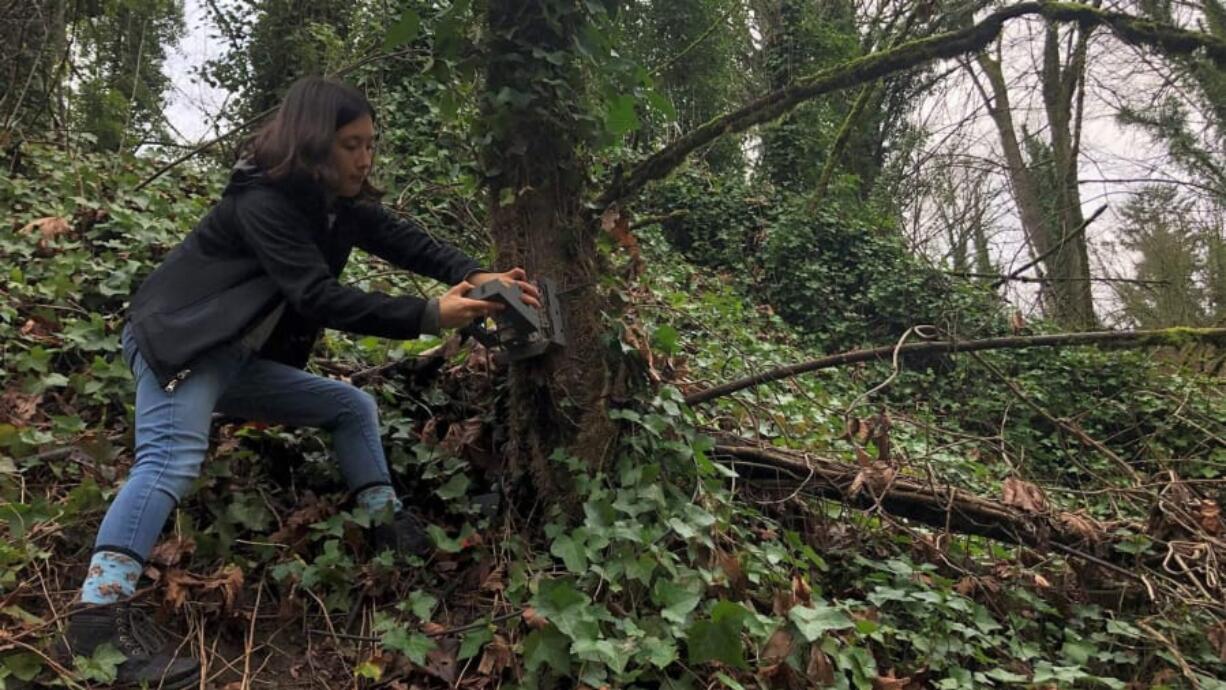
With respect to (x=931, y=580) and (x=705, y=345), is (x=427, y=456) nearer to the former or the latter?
(x=931, y=580)

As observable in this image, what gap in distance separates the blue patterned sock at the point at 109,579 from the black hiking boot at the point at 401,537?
0.71 metres

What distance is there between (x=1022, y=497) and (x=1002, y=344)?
0.59m

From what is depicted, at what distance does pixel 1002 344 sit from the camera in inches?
128

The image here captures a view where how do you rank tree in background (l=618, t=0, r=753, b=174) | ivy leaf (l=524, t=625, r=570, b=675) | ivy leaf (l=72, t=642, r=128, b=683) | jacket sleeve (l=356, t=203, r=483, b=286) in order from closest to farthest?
ivy leaf (l=72, t=642, r=128, b=683), ivy leaf (l=524, t=625, r=570, b=675), jacket sleeve (l=356, t=203, r=483, b=286), tree in background (l=618, t=0, r=753, b=174)

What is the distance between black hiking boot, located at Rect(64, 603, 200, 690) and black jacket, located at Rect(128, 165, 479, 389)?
0.60 meters

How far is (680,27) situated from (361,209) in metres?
11.5

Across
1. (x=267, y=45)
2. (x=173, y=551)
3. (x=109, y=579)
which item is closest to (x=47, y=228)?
(x=173, y=551)

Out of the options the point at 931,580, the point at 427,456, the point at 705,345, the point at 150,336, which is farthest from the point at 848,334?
the point at 150,336

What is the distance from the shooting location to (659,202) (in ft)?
38.4

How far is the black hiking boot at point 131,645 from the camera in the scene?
6.64ft

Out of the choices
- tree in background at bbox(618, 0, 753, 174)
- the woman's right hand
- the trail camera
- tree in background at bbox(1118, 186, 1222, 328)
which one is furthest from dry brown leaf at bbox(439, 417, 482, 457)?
tree in background at bbox(618, 0, 753, 174)

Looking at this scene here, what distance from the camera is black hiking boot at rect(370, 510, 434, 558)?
8.55 feet

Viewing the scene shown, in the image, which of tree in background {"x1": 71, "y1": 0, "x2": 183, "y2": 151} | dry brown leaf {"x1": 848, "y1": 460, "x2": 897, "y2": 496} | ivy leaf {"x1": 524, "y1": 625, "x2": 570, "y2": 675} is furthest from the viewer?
tree in background {"x1": 71, "y1": 0, "x2": 183, "y2": 151}

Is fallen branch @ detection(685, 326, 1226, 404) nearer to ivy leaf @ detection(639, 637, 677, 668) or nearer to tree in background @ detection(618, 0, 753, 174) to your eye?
ivy leaf @ detection(639, 637, 677, 668)
